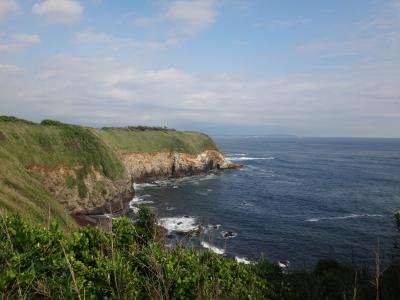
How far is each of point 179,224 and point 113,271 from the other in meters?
42.2

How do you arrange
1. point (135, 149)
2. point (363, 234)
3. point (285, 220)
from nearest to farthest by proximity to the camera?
point (363, 234), point (285, 220), point (135, 149)

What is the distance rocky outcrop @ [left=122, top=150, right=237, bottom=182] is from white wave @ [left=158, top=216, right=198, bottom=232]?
1047 inches

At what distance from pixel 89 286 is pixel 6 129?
5333 cm

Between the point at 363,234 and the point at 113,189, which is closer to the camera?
the point at 363,234

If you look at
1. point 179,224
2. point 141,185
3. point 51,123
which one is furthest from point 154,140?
point 179,224

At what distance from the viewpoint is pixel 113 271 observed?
7910 millimetres

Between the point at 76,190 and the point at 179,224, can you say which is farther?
the point at 76,190

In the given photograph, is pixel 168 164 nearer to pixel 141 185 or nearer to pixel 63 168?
pixel 141 185

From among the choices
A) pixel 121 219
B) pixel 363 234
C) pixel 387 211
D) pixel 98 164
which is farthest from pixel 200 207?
pixel 121 219

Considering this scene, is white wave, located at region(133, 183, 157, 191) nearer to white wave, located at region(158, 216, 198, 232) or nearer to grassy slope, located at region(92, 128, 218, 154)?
grassy slope, located at region(92, 128, 218, 154)

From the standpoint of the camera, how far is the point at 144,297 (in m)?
9.60

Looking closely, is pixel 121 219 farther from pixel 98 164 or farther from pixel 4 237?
pixel 98 164

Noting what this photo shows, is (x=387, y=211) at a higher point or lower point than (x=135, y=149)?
lower

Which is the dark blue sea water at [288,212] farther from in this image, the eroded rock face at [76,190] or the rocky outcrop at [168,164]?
the eroded rock face at [76,190]
